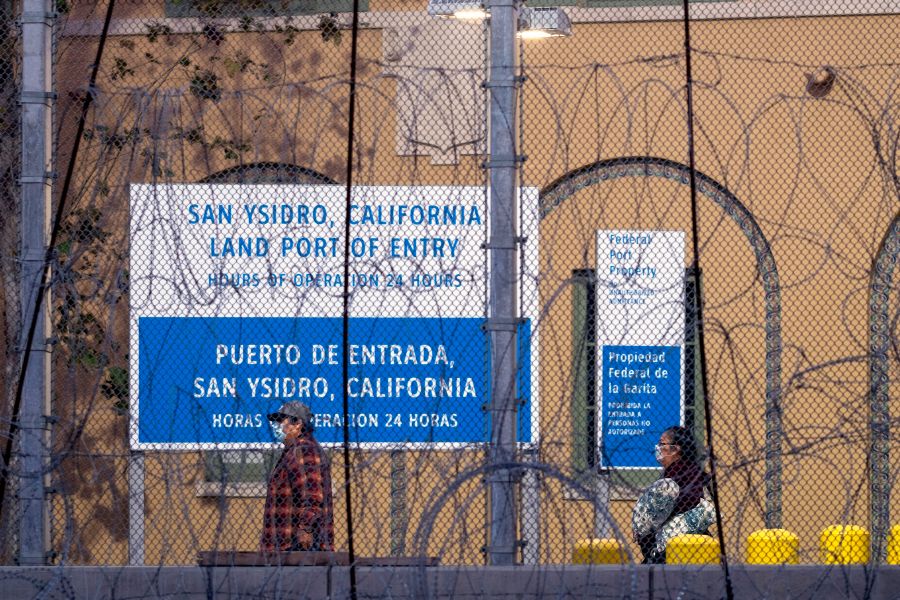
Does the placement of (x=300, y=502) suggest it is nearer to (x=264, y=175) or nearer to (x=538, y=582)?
(x=538, y=582)

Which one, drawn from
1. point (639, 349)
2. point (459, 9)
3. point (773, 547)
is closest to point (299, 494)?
point (639, 349)

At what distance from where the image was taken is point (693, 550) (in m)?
6.14

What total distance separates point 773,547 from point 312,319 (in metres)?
2.23

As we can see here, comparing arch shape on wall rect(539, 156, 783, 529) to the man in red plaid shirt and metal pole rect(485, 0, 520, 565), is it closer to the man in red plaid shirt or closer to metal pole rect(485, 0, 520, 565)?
metal pole rect(485, 0, 520, 565)

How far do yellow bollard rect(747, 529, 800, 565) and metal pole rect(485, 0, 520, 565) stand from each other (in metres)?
1.04

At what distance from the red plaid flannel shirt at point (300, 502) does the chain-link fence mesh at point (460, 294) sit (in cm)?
3

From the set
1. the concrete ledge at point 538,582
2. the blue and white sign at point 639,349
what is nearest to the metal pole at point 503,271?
the concrete ledge at point 538,582

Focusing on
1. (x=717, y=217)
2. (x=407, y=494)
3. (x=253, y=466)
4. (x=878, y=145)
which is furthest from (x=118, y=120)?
(x=717, y=217)

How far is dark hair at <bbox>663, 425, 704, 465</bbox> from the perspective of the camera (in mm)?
6930

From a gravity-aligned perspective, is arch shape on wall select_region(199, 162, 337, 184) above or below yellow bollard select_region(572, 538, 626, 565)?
above

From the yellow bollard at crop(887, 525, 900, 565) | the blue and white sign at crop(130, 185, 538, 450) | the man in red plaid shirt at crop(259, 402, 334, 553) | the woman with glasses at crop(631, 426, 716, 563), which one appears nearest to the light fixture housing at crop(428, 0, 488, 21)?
the blue and white sign at crop(130, 185, 538, 450)

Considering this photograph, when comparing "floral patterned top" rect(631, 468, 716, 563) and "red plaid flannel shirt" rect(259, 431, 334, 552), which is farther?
"floral patterned top" rect(631, 468, 716, 563)

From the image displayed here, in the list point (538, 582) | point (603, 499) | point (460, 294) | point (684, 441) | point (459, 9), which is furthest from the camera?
point (684, 441)

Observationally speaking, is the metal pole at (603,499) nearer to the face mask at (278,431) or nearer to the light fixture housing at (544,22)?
the face mask at (278,431)
